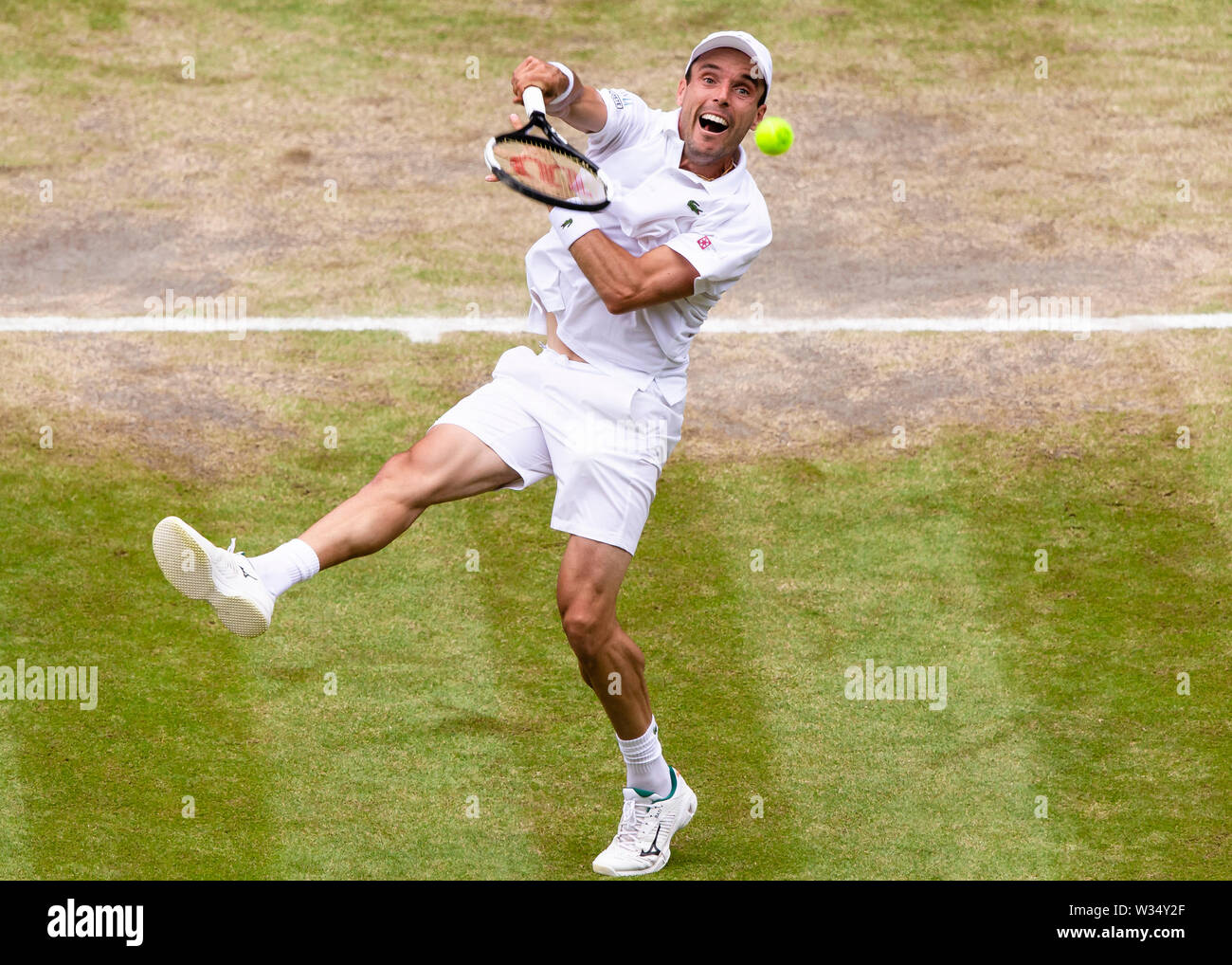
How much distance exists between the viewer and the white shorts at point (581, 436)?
7457 mm

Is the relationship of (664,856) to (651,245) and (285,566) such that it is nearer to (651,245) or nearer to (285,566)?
(285,566)

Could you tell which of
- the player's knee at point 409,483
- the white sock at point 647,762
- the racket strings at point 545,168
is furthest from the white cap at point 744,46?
the white sock at point 647,762

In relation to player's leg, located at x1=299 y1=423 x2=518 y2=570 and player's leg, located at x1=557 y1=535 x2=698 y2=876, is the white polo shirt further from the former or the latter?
player's leg, located at x1=557 y1=535 x2=698 y2=876

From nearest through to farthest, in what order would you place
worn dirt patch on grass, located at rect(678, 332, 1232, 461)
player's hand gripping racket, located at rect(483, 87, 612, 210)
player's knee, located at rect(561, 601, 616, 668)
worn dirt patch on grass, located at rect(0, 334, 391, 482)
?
1. player's hand gripping racket, located at rect(483, 87, 612, 210)
2. player's knee, located at rect(561, 601, 616, 668)
3. worn dirt patch on grass, located at rect(0, 334, 391, 482)
4. worn dirt patch on grass, located at rect(678, 332, 1232, 461)

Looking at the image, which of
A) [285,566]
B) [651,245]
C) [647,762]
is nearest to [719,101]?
[651,245]

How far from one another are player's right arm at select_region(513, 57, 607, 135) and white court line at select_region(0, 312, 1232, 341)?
3905 millimetres

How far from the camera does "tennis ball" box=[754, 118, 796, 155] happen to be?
7.84 meters

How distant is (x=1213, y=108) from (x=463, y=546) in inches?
305

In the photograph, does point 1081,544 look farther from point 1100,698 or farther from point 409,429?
point 409,429

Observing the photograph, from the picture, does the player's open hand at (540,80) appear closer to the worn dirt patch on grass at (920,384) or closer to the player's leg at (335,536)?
the player's leg at (335,536)

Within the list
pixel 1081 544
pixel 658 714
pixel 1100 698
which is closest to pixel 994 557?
pixel 1081 544

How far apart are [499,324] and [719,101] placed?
4.44 m

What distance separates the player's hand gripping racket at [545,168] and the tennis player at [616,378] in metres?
0.11

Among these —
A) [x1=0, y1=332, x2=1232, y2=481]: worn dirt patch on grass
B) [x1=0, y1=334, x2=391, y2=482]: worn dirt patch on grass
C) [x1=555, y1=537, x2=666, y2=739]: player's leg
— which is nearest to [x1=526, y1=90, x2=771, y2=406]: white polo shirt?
[x1=555, y1=537, x2=666, y2=739]: player's leg
